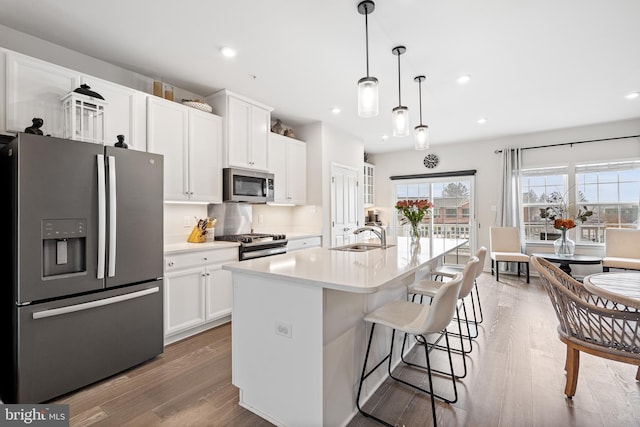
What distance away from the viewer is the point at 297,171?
187 inches

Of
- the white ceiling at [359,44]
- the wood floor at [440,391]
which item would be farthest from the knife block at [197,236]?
the white ceiling at [359,44]

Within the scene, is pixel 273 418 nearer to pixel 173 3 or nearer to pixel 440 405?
pixel 440 405

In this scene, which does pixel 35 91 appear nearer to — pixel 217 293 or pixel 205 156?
pixel 205 156

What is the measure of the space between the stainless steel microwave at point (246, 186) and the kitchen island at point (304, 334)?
5.90ft

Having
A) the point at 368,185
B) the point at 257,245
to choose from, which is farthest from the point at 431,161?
the point at 257,245

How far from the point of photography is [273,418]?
1.76m

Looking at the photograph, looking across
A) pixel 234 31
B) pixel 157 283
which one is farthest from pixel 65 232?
pixel 234 31

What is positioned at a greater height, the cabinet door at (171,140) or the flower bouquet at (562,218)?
the cabinet door at (171,140)

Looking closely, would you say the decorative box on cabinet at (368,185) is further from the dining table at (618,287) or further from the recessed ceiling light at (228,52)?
the dining table at (618,287)

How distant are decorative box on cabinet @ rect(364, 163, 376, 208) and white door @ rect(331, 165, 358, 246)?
1378mm

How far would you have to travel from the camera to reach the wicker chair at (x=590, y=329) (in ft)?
5.64

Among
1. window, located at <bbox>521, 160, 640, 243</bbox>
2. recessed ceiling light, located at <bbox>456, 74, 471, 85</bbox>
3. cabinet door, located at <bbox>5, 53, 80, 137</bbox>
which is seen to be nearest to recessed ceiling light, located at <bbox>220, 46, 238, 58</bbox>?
cabinet door, located at <bbox>5, 53, 80, 137</bbox>

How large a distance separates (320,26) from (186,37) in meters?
1.09

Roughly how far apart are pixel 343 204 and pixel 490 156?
10.5 ft
